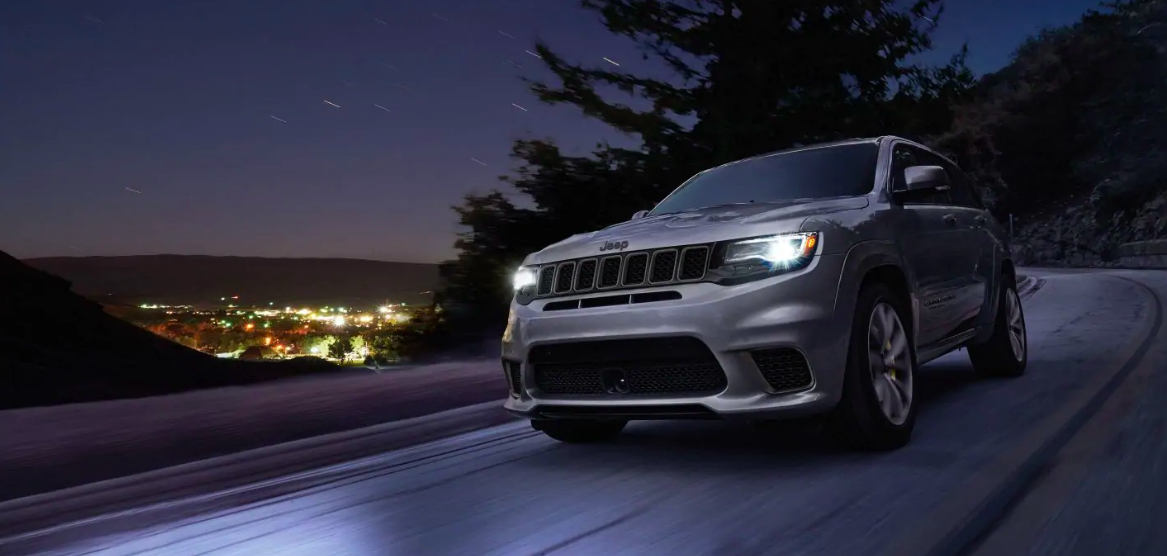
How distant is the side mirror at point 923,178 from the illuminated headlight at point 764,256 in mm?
1347

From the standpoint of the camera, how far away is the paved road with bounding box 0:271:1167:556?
11.9 ft

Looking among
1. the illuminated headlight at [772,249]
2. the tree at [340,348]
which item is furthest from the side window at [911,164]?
the tree at [340,348]

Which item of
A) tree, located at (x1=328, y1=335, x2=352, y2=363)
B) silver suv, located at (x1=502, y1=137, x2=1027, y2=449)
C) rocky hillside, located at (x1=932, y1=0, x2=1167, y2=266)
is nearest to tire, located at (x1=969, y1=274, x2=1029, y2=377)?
silver suv, located at (x1=502, y1=137, x2=1027, y2=449)

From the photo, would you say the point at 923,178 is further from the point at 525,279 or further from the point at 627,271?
the point at 525,279

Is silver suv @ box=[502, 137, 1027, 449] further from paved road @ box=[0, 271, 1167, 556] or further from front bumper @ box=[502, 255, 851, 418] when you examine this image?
paved road @ box=[0, 271, 1167, 556]

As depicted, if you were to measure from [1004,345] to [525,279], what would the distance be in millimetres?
4158

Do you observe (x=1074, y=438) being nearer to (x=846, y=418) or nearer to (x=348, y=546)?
(x=846, y=418)

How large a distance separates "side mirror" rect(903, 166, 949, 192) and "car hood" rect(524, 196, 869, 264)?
1.28 ft

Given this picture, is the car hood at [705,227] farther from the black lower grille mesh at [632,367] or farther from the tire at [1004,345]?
the tire at [1004,345]

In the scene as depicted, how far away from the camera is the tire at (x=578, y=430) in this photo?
575cm

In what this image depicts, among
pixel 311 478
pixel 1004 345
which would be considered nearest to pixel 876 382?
pixel 311 478

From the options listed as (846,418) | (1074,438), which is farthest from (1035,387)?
(846,418)

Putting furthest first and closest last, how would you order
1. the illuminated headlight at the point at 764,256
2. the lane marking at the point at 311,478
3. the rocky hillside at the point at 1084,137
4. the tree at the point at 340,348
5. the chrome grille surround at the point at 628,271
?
1. the rocky hillside at the point at 1084,137
2. the tree at the point at 340,348
3. the chrome grille surround at the point at 628,271
4. the illuminated headlight at the point at 764,256
5. the lane marking at the point at 311,478

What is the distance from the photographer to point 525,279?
5.60 meters
